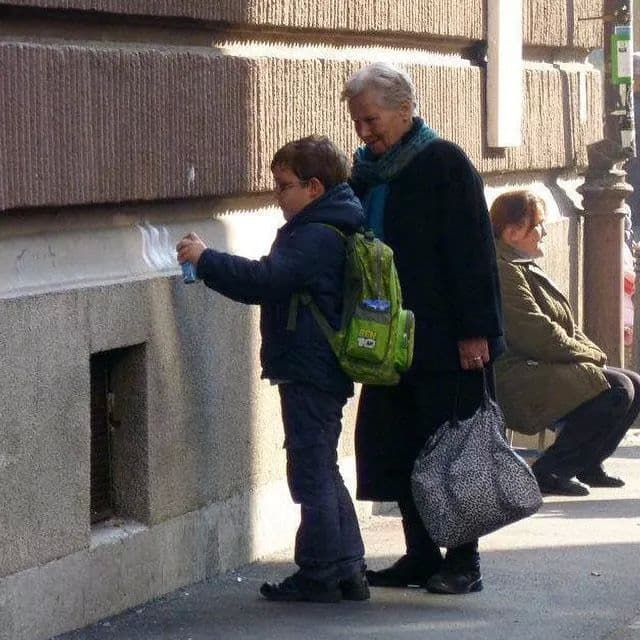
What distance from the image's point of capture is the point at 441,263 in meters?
5.73

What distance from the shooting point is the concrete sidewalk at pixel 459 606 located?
5.41 metres

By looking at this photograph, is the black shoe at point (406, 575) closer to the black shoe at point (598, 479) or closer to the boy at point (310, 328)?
the boy at point (310, 328)

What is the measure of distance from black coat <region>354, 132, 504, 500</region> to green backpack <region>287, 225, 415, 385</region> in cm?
21

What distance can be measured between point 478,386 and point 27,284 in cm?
148

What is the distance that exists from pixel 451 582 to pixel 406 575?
0.19m

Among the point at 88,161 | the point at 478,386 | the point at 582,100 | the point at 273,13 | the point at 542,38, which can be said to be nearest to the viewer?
the point at 88,161

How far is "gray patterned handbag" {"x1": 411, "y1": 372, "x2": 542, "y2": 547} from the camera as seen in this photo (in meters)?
5.71

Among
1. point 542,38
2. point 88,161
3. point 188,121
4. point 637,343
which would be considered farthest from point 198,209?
point 637,343

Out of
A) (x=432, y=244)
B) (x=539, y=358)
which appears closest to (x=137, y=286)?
(x=432, y=244)

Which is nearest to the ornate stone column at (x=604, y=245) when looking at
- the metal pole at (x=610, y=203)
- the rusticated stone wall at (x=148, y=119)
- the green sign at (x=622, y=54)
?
the metal pole at (x=610, y=203)

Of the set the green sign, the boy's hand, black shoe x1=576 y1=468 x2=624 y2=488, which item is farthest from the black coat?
the green sign

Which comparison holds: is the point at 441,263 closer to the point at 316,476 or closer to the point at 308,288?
the point at 308,288

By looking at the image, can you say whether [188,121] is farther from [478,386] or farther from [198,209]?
[478,386]

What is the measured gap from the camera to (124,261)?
5594mm
